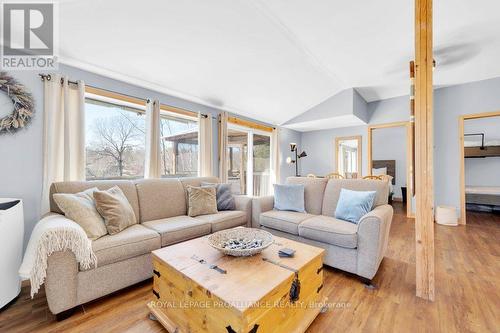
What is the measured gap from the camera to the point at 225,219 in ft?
8.54

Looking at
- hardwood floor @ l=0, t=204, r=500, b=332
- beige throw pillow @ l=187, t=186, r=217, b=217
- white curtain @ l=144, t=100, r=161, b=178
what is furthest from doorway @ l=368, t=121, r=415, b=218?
white curtain @ l=144, t=100, r=161, b=178

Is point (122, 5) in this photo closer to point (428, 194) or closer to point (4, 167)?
point (4, 167)

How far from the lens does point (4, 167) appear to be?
197 cm

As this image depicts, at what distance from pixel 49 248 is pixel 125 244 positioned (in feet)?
1.58

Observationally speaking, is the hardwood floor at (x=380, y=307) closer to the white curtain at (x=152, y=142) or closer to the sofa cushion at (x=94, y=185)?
the sofa cushion at (x=94, y=185)

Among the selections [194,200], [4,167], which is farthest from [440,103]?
[4,167]

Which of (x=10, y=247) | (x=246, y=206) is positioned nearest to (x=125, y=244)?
(x=10, y=247)

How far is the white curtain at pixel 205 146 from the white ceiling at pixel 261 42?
0.36 meters

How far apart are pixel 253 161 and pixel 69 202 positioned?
3558 mm

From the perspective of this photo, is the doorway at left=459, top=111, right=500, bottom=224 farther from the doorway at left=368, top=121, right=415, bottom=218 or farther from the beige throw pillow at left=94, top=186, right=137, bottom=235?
the beige throw pillow at left=94, top=186, right=137, bottom=235

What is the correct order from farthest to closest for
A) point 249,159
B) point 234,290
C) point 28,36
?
point 249,159 < point 28,36 < point 234,290

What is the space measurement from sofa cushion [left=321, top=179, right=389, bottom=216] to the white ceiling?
1.84 metres

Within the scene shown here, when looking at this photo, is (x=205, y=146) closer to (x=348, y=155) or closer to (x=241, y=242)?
(x=241, y=242)

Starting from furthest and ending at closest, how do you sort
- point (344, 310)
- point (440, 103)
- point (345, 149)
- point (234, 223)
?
point (345, 149)
point (440, 103)
point (234, 223)
point (344, 310)
